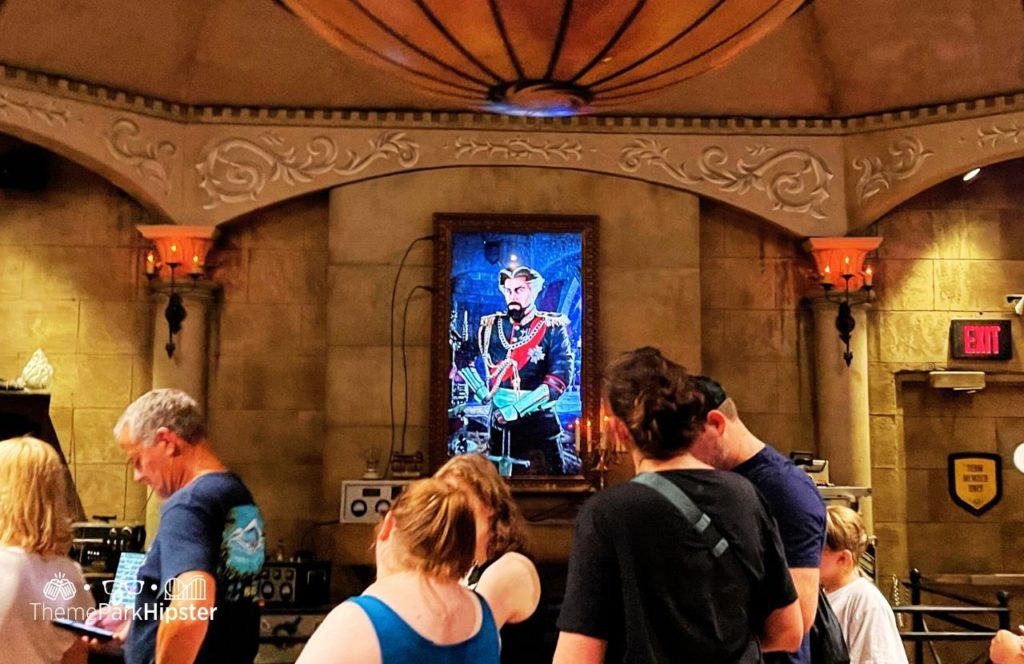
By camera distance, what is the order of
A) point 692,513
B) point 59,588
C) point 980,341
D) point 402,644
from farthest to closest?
point 980,341 < point 59,588 < point 692,513 < point 402,644

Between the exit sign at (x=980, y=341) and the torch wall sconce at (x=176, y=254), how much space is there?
540 centimetres

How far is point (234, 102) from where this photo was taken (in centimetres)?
691

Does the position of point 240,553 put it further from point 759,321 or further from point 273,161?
point 759,321

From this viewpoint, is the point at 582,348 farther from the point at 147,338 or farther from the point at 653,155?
the point at 147,338

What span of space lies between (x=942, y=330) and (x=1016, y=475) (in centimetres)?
118

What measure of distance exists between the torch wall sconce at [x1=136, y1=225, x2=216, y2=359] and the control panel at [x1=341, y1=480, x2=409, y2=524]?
1.65m

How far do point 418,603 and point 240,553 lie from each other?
84 centimetres

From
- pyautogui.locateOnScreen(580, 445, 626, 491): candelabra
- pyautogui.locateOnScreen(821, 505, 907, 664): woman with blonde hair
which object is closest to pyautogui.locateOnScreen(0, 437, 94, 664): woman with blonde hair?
pyautogui.locateOnScreen(821, 505, 907, 664): woman with blonde hair

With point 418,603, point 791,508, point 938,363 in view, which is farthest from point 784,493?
point 938,363

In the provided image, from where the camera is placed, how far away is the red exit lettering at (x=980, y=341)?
7.16m

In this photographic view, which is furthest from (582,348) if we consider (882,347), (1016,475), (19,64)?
(19,64)

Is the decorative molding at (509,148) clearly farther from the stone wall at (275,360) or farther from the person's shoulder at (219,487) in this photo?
the person's shoulder at (219,487)

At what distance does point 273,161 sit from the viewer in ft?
22.7

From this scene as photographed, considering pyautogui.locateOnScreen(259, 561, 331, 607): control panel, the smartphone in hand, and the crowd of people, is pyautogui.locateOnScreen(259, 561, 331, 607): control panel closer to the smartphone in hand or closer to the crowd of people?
the crowd of people
